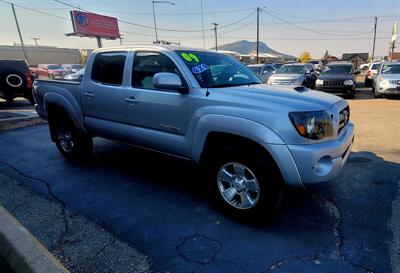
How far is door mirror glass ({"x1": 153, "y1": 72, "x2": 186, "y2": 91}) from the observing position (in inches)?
120

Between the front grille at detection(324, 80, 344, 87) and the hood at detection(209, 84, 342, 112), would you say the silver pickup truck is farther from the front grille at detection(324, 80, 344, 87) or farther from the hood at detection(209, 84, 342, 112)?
the front grille at detection(324, 80, 344, 87)

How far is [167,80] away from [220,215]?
1608 millimetres

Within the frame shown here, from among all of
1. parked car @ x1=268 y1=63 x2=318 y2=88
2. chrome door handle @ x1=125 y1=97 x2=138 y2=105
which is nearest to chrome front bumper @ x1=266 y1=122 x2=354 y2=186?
chrome door handle @ x1=125 y1=97 x2=138 y2=105

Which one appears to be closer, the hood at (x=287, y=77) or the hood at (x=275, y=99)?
the hood at (x=275, y=99)

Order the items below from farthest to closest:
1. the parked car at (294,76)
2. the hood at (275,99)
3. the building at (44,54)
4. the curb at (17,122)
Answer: the building at (44,54)
the parked car at (294,76)
the curb at (17,122)
the hood at (275,99)

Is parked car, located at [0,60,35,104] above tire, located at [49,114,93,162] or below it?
above

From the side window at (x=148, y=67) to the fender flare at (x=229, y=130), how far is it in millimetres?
833

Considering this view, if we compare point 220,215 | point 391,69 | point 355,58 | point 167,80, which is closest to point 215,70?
point 167,80

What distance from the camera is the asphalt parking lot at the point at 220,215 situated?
2502mm

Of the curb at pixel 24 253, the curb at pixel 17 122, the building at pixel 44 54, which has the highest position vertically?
the building at pixel 44 54

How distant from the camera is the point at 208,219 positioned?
316 cm

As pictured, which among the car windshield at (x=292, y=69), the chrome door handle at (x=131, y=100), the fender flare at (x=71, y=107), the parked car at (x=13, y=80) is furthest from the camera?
the car windshield at (x=292, y=69)

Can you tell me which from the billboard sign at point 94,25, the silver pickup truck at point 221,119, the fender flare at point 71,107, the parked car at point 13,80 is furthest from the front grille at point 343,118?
the billboard sign at point 94,25

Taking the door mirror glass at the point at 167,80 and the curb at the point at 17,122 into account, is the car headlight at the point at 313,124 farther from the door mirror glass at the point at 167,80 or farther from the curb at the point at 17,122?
the curb at the point at 17,122
